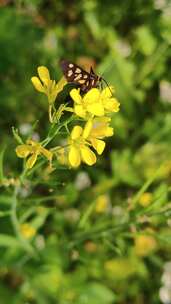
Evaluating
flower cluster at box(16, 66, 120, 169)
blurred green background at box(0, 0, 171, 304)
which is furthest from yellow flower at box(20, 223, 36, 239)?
flower cluster at box(16, 66, 120, 169)

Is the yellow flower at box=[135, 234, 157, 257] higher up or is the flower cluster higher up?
the flower cluster

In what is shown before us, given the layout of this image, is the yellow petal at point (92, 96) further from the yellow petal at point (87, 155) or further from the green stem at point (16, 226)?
the green stem at point (16, 226)

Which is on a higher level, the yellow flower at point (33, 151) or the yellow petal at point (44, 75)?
the yellow petal at point (44, 75)

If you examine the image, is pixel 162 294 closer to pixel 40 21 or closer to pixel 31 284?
pixel 31 284

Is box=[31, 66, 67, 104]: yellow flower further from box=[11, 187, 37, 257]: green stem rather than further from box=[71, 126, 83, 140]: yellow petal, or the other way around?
box=[11, 187, 37, 257]: green stem

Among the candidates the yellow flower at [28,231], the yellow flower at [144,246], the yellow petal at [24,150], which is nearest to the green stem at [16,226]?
the yellow flower at [28,231]

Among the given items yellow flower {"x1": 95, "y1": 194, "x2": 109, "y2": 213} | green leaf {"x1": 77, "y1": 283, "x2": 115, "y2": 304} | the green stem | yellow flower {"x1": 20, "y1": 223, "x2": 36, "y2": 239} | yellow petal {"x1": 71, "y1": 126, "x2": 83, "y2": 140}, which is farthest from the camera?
yellow flower {"x1": 95, "y1": 194, "x2": 109, "y2": 213}

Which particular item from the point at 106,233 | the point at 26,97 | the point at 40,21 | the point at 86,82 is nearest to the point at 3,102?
the point at 26,97

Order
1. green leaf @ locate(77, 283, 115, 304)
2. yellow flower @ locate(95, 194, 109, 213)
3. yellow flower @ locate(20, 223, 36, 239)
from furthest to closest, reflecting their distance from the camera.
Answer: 1. yellow flower @ locate(95, 194, 109, 213)
2. green leaf @ locate(77, 283, 115, 304)
3. yellow flower @ locate(20, 223, 36, 239)

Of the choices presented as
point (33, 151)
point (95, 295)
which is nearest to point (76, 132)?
point (33, 151)
